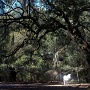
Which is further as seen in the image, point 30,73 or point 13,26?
point 30,73

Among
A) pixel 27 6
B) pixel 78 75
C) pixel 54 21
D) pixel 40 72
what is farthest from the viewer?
pixel 40 72

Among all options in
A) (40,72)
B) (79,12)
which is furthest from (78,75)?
(79,12)

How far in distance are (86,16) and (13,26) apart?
4.42m

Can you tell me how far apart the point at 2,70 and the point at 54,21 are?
1524 cm

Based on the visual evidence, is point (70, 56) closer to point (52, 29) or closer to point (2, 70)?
point (2, 70)

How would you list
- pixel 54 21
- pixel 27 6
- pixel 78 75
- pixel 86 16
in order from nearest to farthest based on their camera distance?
1. pixel 27 6
2. pixel 54 21
3. pixel 86 16
4. pixel 78 75

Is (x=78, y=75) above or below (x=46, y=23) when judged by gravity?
below

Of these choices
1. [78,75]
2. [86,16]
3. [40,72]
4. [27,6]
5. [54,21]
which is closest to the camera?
[27,6]

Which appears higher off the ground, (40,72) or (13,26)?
(13,26)

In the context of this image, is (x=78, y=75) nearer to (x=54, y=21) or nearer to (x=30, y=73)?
(x=30, y=73)

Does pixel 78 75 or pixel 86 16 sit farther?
pixel 78 75

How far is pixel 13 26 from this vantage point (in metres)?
17.1

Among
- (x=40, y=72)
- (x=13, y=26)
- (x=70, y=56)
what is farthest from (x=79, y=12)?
(x=40, y=72)

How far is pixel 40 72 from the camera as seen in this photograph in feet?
98.5
